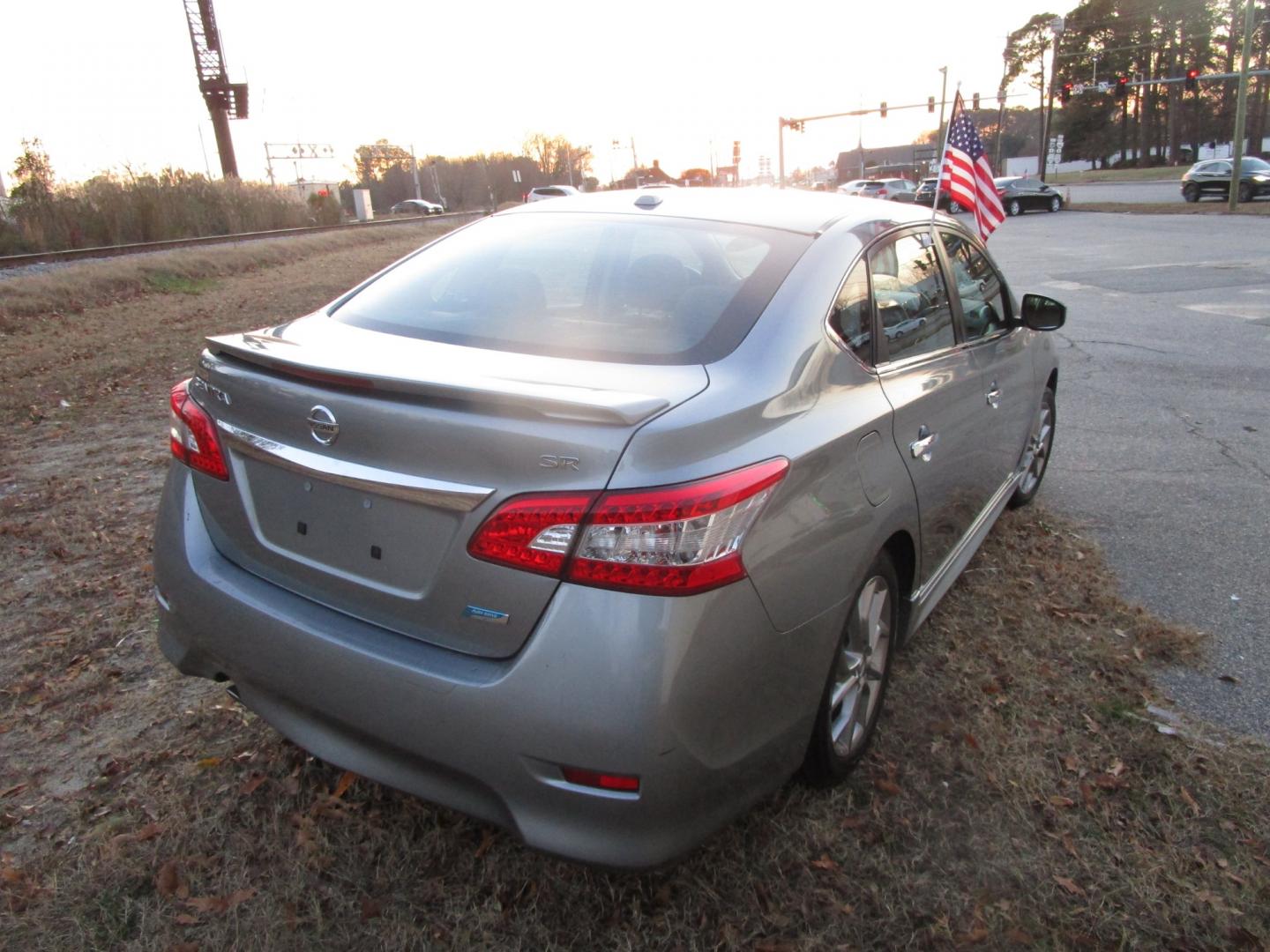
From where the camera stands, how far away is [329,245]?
85.8ft

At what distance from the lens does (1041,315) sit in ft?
13.6

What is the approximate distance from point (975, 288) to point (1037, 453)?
148 centimetres

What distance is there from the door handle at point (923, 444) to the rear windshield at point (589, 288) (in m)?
0.66

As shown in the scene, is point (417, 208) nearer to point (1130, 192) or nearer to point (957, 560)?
point (1130, 192)

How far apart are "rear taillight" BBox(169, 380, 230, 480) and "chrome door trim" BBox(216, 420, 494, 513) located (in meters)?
0.11

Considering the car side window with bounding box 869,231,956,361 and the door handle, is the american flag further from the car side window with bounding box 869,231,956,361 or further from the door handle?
the door handle

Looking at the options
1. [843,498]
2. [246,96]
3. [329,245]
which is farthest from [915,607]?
[246,96]

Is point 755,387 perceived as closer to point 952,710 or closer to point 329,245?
point 952,710

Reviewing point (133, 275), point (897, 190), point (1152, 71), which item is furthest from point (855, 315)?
point (1152, 71)

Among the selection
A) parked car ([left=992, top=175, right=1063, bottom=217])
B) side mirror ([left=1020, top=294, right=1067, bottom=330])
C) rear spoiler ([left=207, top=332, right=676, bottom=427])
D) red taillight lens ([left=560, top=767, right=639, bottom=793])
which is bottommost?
parked car ([left=992, top=175, right=1063, bottom=217])

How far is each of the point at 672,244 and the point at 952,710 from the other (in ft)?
5.91

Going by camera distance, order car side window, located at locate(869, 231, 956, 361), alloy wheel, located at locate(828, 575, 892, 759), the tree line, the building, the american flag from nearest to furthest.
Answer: alloy wheel, located at locate(828, 575, 892, 759), car side window, located at locate(869, 231, 956, 361), the american flag, the tree line, the building

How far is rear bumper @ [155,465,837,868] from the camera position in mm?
1861

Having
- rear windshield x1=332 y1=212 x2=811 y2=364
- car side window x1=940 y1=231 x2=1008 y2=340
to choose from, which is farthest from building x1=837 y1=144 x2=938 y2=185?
rear windshield x1=332 y1=212 x2=811 y2=364
